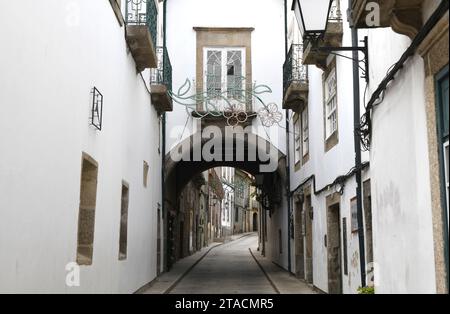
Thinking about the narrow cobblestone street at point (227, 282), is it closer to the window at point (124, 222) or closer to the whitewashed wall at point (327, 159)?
the whitewashed wall at point (327, 159)

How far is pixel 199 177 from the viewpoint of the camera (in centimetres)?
3122

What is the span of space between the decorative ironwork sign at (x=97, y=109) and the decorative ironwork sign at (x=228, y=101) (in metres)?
8.13

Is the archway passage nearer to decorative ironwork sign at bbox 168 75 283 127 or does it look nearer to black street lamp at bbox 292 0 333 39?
decorative ironwork sign at bbox 168 75 283 127

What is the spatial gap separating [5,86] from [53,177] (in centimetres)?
169

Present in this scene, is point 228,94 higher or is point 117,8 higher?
point 228,94

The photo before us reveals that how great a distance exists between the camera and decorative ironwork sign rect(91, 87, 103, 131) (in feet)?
27.1

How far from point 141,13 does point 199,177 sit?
20461mm

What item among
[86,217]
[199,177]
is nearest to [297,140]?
[86,217]

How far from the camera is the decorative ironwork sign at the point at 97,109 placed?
27.1 feet

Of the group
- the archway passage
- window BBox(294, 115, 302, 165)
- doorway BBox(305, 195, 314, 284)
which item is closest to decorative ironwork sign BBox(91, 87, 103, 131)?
doorway BBox(305, 195, 314, 284)

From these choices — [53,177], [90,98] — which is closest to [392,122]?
[53,177]

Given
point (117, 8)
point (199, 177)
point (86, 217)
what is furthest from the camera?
point (199, 177)

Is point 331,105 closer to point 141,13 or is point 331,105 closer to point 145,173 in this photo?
point 141,13
